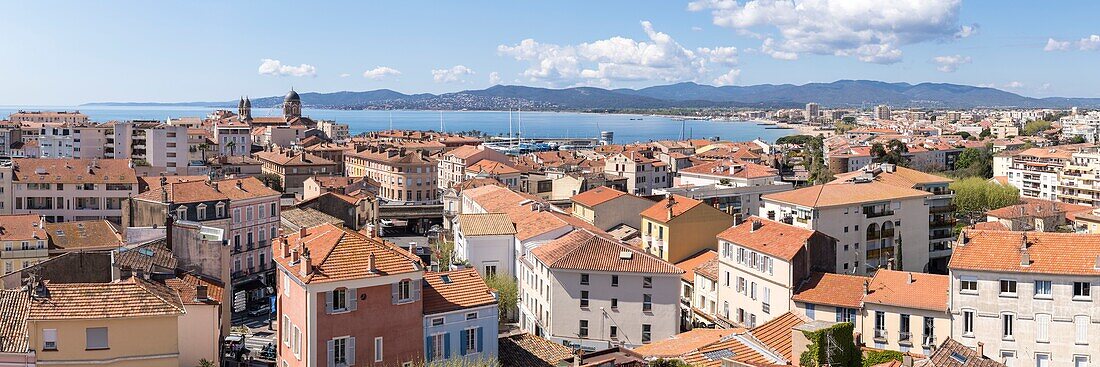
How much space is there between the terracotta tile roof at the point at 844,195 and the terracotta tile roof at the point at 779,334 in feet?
64.1

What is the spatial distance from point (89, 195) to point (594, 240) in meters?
28.0

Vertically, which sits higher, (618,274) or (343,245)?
(343,245)

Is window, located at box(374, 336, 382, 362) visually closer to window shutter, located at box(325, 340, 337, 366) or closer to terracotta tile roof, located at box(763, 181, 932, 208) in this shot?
window shutter, located at box(325, 340, 337, 366)

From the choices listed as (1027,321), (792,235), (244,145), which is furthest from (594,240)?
(244,145)

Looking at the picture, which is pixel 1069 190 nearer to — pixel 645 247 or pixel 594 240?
pixel 645 247

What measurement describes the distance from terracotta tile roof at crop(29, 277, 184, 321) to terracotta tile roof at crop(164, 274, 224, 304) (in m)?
3.06

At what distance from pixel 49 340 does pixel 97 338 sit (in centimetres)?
73

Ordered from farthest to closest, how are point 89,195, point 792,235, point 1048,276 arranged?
point 89,195, point 792,235, point 1048,276

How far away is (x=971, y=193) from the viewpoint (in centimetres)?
6488

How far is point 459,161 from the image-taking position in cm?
7975

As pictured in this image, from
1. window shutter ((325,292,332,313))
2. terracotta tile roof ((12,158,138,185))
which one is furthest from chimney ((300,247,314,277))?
terracotta tile roof ((12,158,138,185))

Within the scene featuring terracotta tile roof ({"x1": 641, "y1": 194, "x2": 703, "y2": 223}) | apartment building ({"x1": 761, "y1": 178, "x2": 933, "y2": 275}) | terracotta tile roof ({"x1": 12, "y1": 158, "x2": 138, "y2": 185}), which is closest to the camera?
terracotta tile roof ({"x1": 641, "y1": 194, "x2": 703, "y2": 223})

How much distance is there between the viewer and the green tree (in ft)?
108

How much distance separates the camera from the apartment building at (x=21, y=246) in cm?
3416
